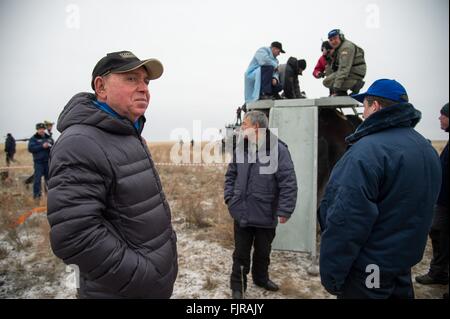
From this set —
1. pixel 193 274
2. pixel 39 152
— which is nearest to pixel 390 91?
pixel 193 274

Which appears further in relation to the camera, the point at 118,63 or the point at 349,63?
the point at 349,63

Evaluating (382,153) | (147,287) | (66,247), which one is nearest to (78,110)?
(66,247)

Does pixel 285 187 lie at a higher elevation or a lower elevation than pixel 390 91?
lower

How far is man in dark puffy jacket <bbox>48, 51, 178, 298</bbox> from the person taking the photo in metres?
1.38

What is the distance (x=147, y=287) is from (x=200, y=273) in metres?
2.66

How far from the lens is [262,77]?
5.53 meters

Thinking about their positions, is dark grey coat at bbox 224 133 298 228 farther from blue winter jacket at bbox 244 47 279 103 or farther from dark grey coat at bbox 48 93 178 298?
blue winter jacket at bbox 244 47 279 103

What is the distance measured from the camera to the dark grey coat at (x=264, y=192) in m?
3.25

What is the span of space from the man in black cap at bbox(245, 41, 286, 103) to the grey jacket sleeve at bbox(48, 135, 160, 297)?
14.5ft

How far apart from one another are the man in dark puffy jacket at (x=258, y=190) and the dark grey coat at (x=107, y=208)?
61.4 inches

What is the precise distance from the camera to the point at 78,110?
1595 mm

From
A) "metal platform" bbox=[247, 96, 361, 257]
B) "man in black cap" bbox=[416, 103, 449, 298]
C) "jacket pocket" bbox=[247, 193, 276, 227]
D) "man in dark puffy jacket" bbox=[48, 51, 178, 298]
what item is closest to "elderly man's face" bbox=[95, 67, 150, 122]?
"man in dark puffy jacket" bbox=[48, 51, 178, 298]

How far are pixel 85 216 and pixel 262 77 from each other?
4.78m

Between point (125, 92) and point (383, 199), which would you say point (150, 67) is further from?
point (383, 199)
